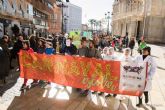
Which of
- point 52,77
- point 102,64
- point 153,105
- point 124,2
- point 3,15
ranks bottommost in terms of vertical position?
point 153,105

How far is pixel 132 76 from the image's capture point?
23.5 feet

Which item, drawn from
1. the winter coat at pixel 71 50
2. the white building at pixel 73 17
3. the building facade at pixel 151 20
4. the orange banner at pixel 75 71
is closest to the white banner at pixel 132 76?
the orange banner at pixel 75 71

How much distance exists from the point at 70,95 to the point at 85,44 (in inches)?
70.3

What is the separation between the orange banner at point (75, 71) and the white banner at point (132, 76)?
0.12 meters

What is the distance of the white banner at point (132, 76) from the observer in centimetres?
708

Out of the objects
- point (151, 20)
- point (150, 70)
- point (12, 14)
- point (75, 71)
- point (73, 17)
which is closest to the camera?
point (150, 70)

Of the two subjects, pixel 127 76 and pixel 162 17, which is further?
pixel 162 17

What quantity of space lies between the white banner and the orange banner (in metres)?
0.12

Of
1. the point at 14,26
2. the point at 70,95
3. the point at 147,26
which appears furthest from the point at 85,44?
the point at 147,26

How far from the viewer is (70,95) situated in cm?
823

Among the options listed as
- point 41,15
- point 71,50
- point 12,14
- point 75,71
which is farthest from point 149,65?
point 41,15

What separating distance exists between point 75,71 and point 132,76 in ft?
5.76

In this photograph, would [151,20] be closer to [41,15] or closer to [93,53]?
[41,15]

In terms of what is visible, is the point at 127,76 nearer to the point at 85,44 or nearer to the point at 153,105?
the point at 153,105
